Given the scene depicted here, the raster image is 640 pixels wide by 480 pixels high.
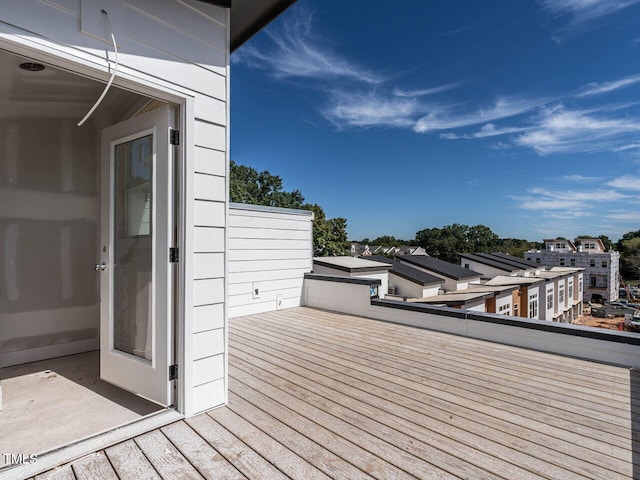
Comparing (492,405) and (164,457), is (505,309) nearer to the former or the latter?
(492,405)

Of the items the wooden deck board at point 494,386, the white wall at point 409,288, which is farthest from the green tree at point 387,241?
the wooden deck board at point 494,386

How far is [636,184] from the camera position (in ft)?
117

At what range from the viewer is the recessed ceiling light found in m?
2.20

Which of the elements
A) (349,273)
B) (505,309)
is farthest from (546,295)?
(349,273)

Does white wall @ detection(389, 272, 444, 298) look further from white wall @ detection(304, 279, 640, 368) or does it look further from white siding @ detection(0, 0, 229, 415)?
white siding @ detection(0, 0, 229, 415)

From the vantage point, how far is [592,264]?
2891 centimetres

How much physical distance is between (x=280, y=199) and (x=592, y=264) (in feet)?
93.1

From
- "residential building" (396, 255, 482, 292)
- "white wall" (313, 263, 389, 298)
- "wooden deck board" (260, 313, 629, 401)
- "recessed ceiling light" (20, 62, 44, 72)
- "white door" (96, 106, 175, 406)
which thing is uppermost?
"recessed ceiling light" (20, 62, 44, 72)

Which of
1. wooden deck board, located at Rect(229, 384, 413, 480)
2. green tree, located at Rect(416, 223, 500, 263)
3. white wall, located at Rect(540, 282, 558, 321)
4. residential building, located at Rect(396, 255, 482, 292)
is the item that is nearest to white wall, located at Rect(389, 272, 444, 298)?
residential building, located at Rect(396, 255, 482, 292)

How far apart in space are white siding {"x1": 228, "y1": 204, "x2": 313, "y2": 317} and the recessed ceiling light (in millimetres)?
2300

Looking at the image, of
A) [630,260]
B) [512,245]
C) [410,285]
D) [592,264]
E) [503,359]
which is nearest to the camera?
[503,359]

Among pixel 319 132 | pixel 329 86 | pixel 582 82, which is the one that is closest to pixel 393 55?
pixel 329 86

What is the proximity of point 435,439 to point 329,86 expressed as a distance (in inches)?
880

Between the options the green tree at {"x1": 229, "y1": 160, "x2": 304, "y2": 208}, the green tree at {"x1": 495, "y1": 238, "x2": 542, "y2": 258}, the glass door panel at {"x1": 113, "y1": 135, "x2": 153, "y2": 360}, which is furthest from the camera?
the green tree at {"x1": 495, "y1": 238, "x2": 542, "y2": 258}
